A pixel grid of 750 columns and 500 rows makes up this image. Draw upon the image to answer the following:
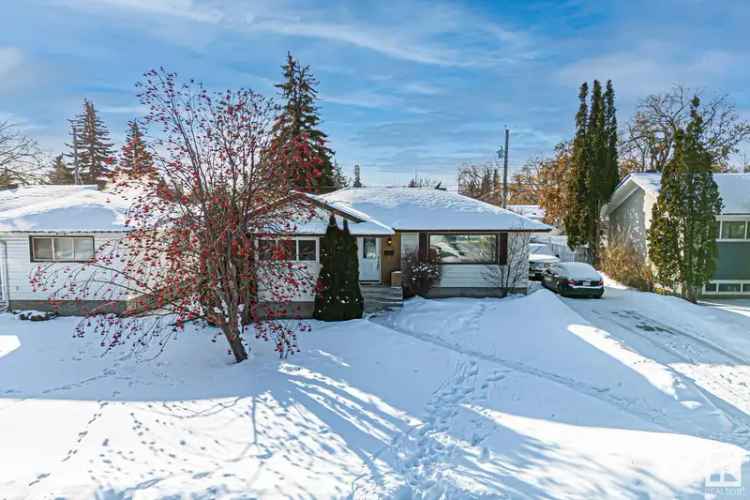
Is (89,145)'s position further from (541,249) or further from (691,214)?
(691,214)

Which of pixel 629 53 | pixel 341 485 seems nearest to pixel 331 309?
pixel 341 485

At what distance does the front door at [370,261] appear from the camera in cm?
1558

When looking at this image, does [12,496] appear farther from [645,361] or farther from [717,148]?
[717,148]

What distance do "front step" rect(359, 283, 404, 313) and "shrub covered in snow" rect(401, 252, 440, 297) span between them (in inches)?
24.6

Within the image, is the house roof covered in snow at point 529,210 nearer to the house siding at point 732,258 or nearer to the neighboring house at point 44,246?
the house siding at point 732,258

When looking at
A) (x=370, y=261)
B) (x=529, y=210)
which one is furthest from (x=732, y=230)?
(x=529, y=210)

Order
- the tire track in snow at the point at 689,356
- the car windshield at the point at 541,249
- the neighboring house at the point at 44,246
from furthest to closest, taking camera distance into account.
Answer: the car windshield at the point at 541,249
the neighboring house at the point at 44,246
the tire track in snow at the point at 689,356

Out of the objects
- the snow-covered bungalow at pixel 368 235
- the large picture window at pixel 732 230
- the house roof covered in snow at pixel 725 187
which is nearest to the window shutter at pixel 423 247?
the snow-covered bungalow at pixel 368 235

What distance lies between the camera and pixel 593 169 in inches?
857

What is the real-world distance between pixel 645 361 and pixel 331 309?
809 centimetres

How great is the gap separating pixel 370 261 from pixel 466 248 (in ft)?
12.7

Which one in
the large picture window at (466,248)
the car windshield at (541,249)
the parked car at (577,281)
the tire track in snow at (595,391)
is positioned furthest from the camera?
the car windshield at (541,249)

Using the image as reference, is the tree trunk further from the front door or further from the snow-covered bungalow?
the front door

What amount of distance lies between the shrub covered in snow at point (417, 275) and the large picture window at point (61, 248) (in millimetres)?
10887
